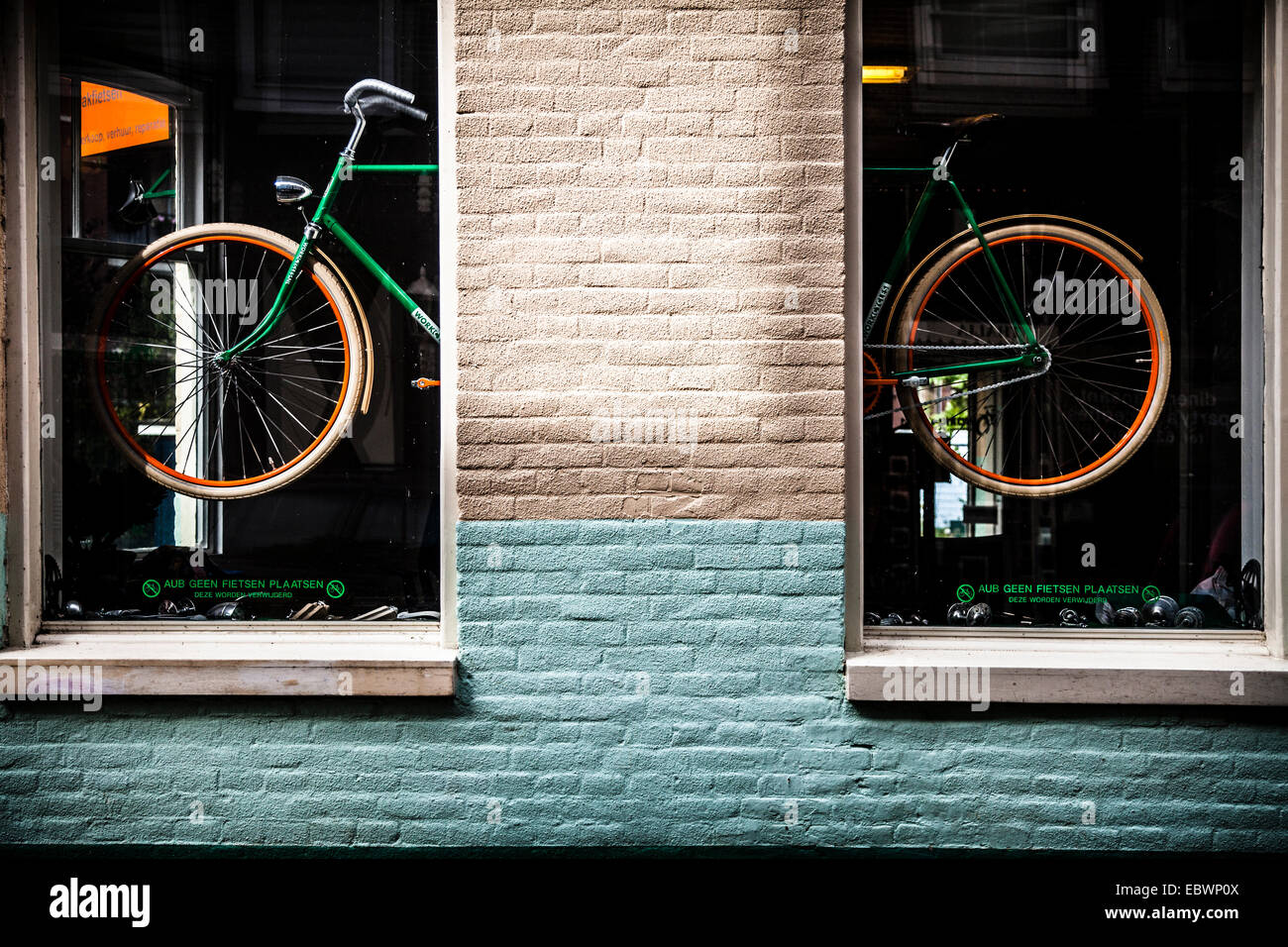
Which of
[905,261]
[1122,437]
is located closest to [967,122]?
[905,261]

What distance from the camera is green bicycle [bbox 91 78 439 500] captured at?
387 cm

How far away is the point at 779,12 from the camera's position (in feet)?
11.5

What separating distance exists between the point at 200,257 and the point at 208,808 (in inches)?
90.6

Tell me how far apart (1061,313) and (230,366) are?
364 cm

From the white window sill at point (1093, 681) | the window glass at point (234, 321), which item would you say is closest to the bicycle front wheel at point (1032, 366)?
the white window sill at point (1093, 681)

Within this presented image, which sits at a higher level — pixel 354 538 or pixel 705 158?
pixel 705 158

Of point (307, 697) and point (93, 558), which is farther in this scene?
point (93, 558)

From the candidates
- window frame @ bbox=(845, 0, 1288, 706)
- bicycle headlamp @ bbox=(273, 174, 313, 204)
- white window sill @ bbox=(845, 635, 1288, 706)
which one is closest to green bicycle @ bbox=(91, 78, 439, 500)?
bicycle headlamp @ bbox=(273, 174, 313, 204)

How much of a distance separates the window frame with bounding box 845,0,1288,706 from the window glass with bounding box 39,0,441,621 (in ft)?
5.75

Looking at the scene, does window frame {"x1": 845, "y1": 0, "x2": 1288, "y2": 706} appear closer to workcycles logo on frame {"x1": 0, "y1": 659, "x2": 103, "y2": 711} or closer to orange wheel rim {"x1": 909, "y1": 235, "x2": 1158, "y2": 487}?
orange wheel rim {"x1": 909, "y1": 235, "x2": 1158, "y2": 487}

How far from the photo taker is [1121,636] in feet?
12.4

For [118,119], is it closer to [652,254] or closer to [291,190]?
[291,190]
